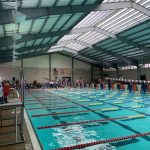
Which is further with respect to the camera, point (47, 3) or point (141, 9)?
point (141, 9)

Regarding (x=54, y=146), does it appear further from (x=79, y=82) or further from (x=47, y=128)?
(x=79, y=82)

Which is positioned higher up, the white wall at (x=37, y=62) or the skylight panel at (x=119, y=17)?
the skylight panel at (x=119, y=17)

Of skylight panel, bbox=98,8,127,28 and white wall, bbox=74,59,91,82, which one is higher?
skylight panel, bbox=98,8,127,28

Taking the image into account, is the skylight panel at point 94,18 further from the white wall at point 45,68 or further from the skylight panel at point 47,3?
the white wall at point 45,68

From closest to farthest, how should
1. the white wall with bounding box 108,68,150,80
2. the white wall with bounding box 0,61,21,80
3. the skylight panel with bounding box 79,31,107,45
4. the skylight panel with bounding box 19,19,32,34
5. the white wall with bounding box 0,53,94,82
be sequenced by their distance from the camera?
1. the skylight panel with bounding box 19,19,32,34
2. the skylight panel with bounding box 79,31,107,45
3. the white wall with bounding box 108,68,150,80
4. the white wall with bounding box 0,61,21,80
5. the white wall with bounding box 0,53,94,82

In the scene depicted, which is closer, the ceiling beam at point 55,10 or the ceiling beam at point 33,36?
the ceiling beam at point 55,10

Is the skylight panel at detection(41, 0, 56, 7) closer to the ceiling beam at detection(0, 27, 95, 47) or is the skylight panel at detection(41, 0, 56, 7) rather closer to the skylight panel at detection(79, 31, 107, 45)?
the ceiling beam at detection(0, 27, 95, 47)

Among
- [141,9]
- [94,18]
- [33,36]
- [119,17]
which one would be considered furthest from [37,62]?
[141,9]

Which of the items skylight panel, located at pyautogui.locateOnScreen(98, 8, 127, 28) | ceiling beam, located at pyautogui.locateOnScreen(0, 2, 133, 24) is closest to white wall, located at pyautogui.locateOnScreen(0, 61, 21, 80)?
skylight panel, located at pyautogui.locateOnScreen(98, 8, 127, 28)

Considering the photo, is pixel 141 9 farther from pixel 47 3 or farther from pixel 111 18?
pixel 47 3

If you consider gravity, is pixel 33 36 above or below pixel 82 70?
above

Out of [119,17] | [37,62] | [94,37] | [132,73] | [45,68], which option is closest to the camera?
[119,17]

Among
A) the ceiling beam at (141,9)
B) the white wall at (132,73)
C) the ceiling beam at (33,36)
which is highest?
the ceiling beam at (141,9)

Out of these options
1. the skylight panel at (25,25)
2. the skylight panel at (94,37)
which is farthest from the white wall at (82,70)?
the skylight panel at (25,25)
